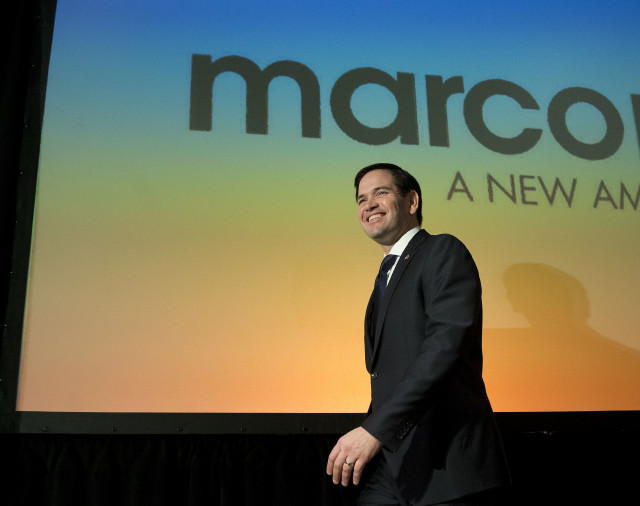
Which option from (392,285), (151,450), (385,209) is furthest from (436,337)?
(151,450)

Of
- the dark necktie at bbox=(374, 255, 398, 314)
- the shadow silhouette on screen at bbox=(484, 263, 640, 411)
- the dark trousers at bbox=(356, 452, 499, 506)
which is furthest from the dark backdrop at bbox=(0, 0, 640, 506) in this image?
the dark necktie at bbox=(374, 255, 398, 314)

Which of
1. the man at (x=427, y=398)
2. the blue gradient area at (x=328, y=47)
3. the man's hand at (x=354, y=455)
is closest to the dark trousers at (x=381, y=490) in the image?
the man at (x=427, y=398)

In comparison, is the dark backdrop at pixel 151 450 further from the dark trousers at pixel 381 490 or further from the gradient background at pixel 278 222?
the dark trousers at pixel 381 490

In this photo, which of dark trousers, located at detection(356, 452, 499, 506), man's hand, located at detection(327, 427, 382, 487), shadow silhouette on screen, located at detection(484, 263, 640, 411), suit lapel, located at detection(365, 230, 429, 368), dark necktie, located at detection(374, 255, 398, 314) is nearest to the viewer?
man's hand, located at detection(327, 427, 382, 487)

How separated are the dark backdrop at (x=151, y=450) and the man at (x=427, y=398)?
60cm

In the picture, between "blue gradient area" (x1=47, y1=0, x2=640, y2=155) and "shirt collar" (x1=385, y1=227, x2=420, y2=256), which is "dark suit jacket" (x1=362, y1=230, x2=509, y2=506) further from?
"blue gradient area" (x1=47, y1=0, x2=640, y2=155)

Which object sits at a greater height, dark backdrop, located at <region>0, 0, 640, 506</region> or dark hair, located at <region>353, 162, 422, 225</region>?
dark hair, located at <region>353, 162, 422, 225</region>

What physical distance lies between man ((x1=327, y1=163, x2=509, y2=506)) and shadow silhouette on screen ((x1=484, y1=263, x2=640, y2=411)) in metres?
0.79

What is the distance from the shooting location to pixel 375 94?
8.41ft

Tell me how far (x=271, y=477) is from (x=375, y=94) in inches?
56.3

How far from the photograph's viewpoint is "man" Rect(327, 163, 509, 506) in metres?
1.43

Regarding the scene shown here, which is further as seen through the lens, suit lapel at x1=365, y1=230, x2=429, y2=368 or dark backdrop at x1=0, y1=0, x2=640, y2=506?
dark backdrop at x1=0, y1=0, x2=640, y2=506

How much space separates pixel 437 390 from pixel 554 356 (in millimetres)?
1078

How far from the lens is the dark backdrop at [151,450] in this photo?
2092 millimetres
